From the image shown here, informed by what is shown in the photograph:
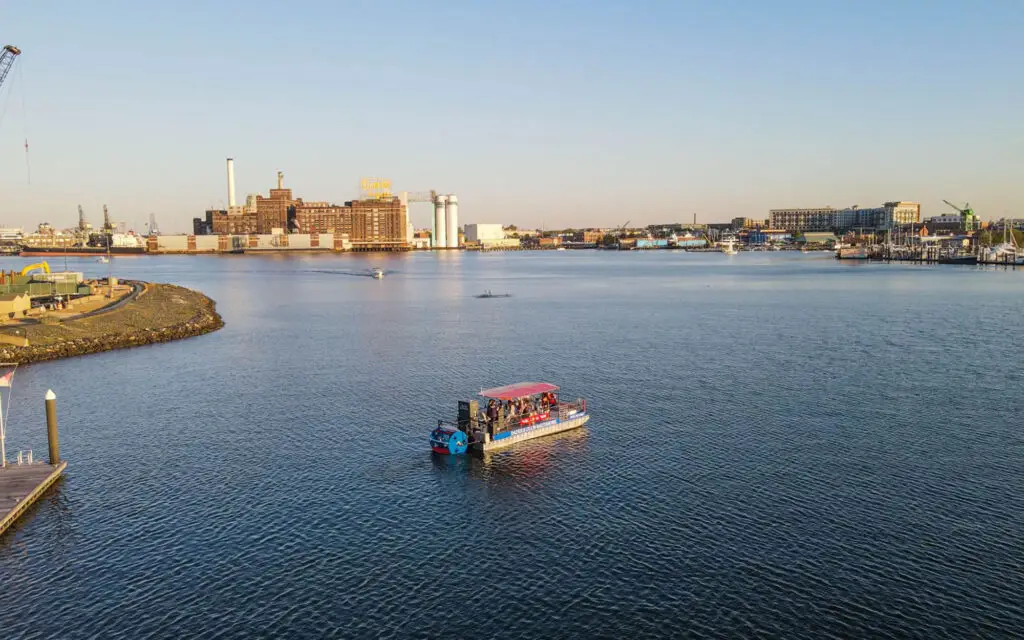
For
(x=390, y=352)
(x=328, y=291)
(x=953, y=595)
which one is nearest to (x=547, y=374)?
(x=390, y=352)

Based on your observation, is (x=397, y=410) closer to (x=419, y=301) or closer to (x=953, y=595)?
(x=953, y=595)

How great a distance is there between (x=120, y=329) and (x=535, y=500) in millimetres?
49505

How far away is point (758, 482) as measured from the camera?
88.0 feet

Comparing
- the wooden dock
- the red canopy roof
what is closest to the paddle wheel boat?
the red canopy roof

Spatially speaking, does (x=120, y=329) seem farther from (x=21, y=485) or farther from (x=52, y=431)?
(x=21, y=485)

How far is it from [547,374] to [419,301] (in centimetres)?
5502

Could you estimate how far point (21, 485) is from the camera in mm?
25562

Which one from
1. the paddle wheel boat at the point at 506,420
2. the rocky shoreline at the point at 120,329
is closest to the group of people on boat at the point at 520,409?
the paddle wheel boat at the point at 506,420

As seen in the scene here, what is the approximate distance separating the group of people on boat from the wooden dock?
16549 mm

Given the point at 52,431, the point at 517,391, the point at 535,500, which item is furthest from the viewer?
the point at 517,391

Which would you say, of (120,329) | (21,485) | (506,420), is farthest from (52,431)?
(120,329)

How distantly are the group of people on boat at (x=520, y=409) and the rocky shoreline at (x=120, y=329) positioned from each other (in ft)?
117

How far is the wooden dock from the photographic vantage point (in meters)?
23.4

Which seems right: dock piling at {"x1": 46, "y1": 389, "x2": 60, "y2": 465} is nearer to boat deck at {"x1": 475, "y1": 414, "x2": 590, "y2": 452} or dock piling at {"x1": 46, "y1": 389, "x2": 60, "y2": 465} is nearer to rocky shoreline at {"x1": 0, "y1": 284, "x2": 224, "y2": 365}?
boat deck at {"x1": 475, "y1": 414, "x2": 590, "y2": 452}
